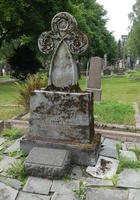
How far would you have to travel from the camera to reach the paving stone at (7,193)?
10.8 ft

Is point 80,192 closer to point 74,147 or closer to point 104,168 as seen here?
point 104,168

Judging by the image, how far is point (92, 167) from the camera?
4.04m

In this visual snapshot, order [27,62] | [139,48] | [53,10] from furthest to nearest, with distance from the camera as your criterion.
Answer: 1. [139,48]
2. [27,62]
3. [53,10]

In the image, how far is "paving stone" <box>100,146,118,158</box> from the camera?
443 centimetres

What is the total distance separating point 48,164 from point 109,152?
51.6 inches

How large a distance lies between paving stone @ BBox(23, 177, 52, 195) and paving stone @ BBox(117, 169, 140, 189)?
1.00 metres

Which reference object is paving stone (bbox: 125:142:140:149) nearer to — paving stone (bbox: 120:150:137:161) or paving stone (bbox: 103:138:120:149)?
paving stone (bbox: 103:138:120:149)

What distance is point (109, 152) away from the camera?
180 inches

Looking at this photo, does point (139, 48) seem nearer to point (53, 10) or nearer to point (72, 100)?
point (53, 10)

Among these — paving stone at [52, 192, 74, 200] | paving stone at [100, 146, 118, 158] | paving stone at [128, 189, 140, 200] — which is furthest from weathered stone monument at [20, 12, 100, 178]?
paving stone at [128, 189, 140, 200]

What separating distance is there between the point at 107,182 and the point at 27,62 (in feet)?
53.2

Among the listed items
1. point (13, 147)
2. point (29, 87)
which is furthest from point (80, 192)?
point (29, 87)

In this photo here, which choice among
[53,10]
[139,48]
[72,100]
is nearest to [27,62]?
[53,10]

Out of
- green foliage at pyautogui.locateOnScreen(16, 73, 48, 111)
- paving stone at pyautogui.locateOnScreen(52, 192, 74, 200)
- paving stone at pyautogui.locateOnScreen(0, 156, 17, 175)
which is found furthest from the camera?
green foliage at pyautogui.locateOnScreen(16, 73, 48, 111)
